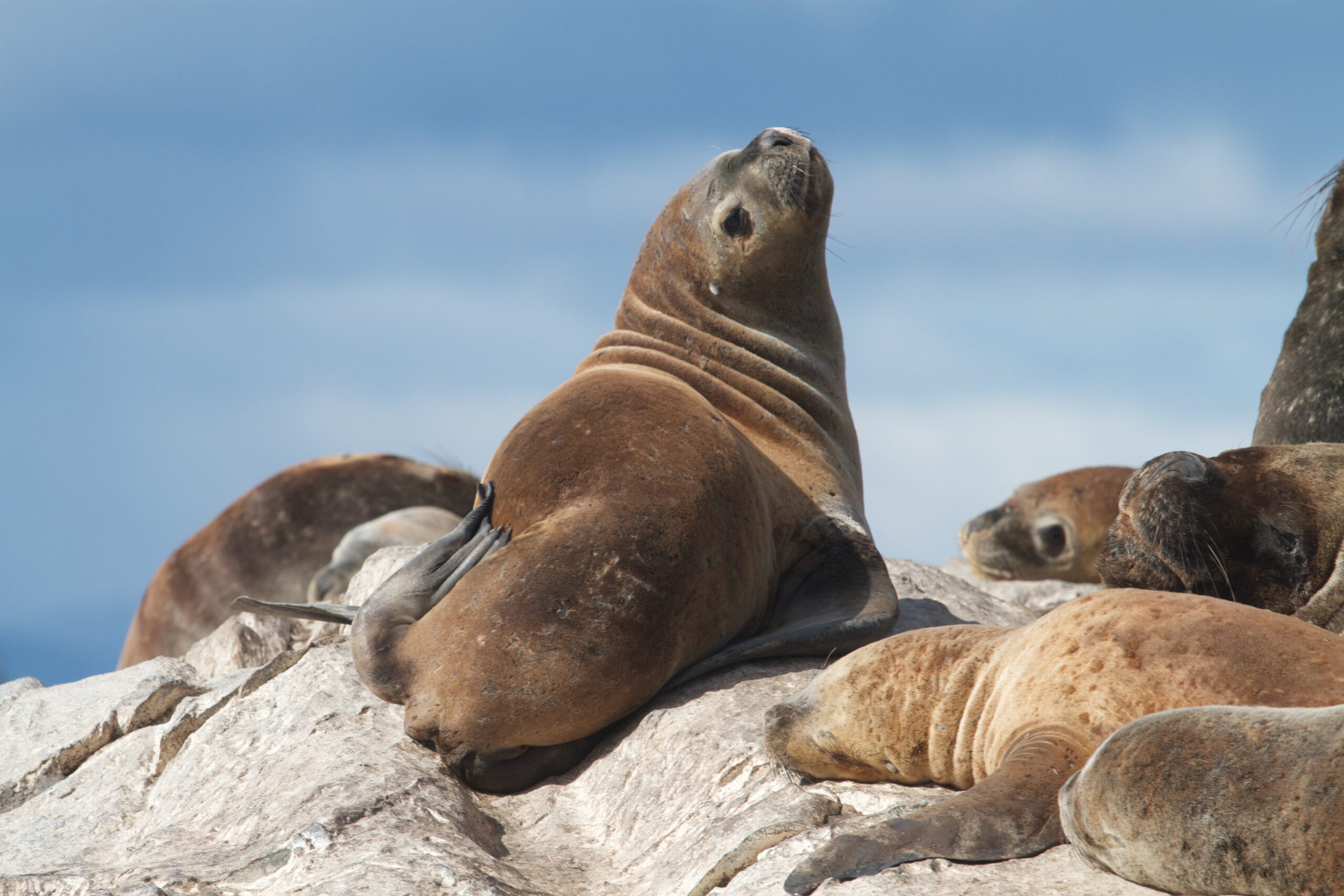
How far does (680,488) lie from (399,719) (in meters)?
1.37

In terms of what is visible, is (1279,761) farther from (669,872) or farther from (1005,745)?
(669,872)

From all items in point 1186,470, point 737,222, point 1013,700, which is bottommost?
point 1013,700

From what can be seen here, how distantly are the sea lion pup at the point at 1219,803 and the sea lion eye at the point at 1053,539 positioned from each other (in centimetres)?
784

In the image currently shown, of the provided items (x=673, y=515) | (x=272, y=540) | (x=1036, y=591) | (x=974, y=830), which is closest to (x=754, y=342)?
(x=673, y=515)

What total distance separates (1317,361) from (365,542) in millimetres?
7441

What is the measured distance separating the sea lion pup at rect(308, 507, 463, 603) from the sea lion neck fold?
4403 mm

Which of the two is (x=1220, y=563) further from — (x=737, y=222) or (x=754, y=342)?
(x=737, y=222)

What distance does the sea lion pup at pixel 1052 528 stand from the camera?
10.1 m

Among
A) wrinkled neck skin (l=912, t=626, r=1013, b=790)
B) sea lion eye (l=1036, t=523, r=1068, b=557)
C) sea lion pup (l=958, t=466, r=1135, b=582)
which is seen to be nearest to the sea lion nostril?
sea lion pup (l=958, t=466, r=1135, b=582)

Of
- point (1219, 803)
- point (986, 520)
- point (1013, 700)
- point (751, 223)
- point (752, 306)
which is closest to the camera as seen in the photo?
point (1219, 803)

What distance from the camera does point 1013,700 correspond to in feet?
10.8

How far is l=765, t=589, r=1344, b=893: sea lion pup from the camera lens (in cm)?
289

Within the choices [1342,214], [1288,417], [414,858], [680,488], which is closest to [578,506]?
[680,488]

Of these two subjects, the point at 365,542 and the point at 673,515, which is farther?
the point at 365,542
